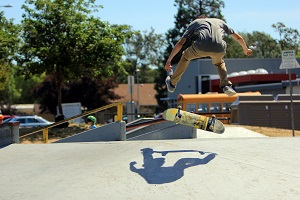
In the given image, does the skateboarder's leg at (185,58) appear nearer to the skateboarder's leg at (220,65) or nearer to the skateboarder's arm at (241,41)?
the skateboarder's leg at (220,65)

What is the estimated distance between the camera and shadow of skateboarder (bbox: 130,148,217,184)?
6.73 meters

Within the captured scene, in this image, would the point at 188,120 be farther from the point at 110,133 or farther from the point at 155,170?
the point at 155,170

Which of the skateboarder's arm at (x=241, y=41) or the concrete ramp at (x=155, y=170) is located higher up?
the skateboarder's arm at (x=241, y=41)

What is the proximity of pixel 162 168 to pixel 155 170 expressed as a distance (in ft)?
0.40

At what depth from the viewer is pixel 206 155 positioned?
7816 mm

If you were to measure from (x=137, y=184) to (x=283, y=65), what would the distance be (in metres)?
8.95

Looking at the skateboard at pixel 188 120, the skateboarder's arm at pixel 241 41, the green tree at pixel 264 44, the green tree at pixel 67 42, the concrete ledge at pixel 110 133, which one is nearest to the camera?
the skateboarder's arm at pixel 241 41

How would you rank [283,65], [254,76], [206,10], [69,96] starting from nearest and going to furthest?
[283,65], [254,76], [69,96], [206,10]

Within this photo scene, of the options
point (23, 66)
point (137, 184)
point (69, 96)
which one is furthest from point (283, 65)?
point (69, 96)

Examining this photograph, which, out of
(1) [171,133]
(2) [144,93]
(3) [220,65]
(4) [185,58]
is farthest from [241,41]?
(2) [144,93]

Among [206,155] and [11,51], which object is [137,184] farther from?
[11,51]

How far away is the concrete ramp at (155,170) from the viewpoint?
6.27m

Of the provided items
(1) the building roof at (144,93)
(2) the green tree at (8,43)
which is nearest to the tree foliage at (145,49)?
(1) the building roof at (144,93)

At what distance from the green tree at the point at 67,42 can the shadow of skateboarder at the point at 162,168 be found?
14.8 m
